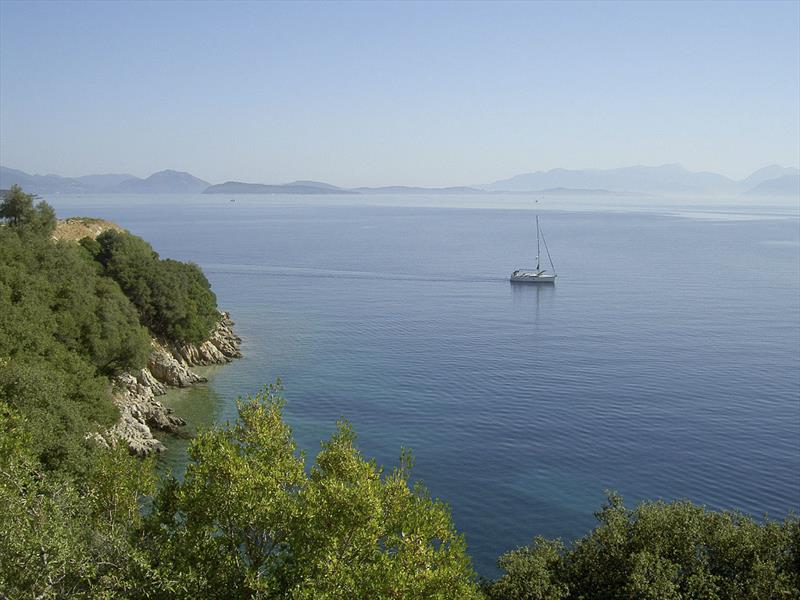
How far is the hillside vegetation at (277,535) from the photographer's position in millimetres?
13797

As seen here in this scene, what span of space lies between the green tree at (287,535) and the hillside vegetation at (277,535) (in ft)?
0.12

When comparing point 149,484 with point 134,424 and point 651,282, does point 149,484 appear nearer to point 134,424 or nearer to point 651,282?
point 134,424

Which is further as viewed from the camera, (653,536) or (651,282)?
(651,282)

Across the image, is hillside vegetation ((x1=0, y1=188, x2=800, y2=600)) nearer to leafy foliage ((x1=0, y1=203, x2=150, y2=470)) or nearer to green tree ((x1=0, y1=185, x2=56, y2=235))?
leafy foliage ((x1=0, y1=203, x2=150, y2=470))

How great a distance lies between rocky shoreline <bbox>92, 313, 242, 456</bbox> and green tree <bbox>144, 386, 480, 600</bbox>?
21.7m

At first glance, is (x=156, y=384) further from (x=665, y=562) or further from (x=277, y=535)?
(x=665, y=562)

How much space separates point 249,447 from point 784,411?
45.6 m

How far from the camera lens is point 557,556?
22000mm

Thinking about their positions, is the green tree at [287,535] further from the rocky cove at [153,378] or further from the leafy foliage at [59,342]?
the rocky cove at [153,378]

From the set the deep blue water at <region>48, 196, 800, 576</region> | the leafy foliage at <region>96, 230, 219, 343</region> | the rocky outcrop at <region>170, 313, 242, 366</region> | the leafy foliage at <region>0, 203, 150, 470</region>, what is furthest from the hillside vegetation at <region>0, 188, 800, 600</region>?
the rocky outcrop at <region>170, 313, 242, 366</region>

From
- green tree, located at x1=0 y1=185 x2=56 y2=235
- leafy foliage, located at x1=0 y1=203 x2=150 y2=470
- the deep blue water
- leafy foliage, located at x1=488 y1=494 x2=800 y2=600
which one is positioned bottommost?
the deep blue water

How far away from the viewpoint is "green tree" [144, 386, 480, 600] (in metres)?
13.4

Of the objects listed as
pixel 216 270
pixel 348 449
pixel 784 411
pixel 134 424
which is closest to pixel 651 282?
pixel 784 411

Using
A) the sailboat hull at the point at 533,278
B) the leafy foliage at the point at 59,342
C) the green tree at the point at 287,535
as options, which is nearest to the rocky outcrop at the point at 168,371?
the leafy foliage at the point at 59,342
